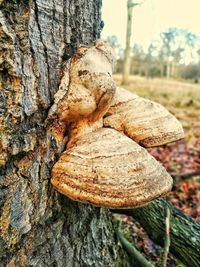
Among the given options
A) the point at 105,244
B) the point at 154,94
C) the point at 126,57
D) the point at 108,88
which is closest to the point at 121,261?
the point at 105,244

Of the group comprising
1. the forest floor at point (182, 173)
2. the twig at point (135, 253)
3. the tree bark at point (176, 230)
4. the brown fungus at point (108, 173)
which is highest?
the brown fungus at point (108, 173)

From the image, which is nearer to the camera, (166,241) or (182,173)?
(166,241)

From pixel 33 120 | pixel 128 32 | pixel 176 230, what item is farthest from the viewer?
pixel 128 32

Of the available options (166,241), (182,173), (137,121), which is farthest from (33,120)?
(182,173)

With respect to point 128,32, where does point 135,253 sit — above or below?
below

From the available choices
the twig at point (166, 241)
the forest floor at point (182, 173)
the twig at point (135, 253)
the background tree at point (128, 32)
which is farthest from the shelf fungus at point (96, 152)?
the background tree at point (128, 32)

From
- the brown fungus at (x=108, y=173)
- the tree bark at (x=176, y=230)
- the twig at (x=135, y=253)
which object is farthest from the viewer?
the twig at (x=135, y=253)

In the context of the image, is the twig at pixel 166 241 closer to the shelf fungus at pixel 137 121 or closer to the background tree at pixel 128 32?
the shelf fungus at pixel 137 121

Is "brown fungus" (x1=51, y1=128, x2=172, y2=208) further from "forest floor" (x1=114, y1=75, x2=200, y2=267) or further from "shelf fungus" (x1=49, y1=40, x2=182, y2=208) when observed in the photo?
"forest floor" (x1=114, y1=75, x2=200, y2=267)

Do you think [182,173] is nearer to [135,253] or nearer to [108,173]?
[135,253]
